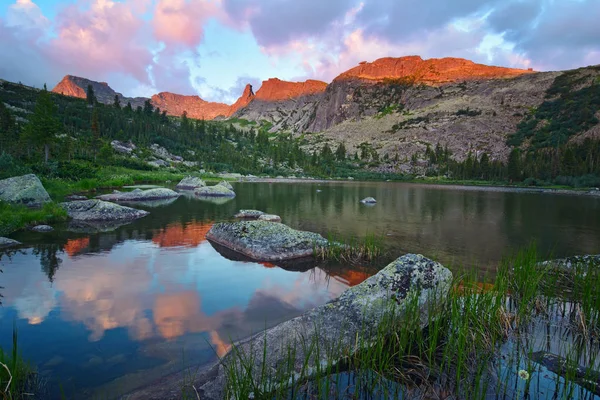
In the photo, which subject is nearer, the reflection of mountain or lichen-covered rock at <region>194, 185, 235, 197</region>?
the reflection of mountain

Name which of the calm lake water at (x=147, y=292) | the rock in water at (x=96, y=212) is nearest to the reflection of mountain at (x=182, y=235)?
the calm lake water at (x=147, y=292)

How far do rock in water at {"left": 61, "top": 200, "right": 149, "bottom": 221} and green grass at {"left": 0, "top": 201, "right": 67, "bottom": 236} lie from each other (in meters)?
0.75

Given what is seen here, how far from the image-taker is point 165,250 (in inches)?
599

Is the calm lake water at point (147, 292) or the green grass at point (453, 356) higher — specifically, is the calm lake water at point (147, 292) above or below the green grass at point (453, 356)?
below

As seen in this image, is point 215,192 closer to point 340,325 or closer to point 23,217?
point 23,217

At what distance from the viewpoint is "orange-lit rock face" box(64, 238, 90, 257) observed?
13828mm

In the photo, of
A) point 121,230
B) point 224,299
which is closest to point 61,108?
point 121,230

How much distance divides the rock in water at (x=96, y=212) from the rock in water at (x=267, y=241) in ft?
33.1

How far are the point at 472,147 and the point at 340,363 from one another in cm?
19581

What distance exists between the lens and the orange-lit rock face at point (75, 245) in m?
13.8

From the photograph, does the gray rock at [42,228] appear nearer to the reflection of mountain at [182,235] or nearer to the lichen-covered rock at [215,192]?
the reflection of mountain at [182,235]

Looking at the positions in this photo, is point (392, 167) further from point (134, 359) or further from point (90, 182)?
point (134, 359)

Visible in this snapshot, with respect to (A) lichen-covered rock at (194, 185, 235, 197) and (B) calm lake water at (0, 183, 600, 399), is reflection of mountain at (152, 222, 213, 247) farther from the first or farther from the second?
(A) lichen-covered rock at (194, 185, 235, 197)

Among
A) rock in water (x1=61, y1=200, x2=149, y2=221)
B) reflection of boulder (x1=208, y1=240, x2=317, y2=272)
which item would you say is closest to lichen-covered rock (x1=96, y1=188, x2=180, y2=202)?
rock in water (x1=61, y1=200, x2=149, y2=221)
